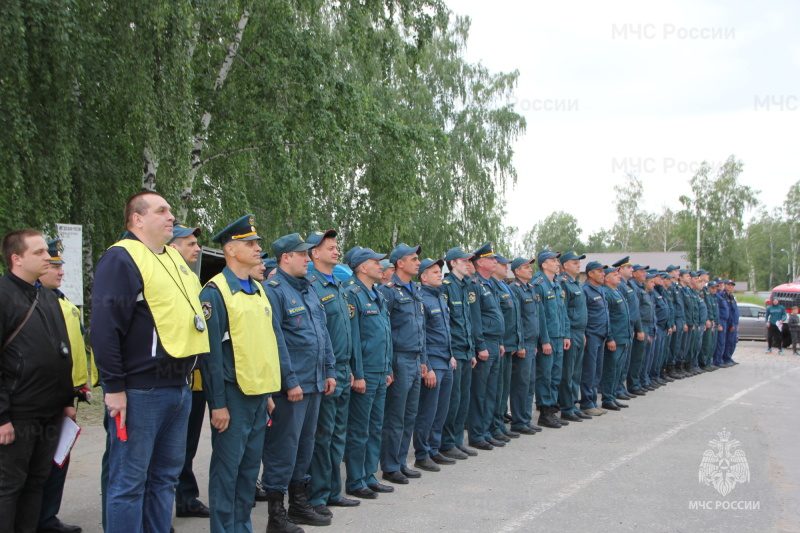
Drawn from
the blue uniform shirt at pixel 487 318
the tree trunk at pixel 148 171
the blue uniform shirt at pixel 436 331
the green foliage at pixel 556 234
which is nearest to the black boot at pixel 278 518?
the blue uniform shirt at pixel 436 331

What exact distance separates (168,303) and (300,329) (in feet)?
4.65

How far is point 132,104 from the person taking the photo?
408 inches

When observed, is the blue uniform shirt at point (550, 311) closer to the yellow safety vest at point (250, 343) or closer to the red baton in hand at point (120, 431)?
the yellow safety vest at point (250, 343)

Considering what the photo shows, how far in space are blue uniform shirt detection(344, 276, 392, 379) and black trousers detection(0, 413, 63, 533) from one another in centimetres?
239

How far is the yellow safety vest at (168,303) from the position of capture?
3.61 m

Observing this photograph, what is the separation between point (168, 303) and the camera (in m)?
3.65

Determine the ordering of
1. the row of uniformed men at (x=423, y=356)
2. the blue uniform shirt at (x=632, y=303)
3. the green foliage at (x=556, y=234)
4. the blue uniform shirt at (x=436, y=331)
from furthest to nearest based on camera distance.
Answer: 1. the green foliage at (x=556, y=234)
2. the blue uniform shirt at (x=632, y=303)
3. the blue uniform shirt at (x=436, y=331)
4. the row of uniformed men at (x=423, y=356)

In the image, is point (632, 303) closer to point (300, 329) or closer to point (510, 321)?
point (510, 321)

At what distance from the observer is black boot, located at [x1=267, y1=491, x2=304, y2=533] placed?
15.6ft

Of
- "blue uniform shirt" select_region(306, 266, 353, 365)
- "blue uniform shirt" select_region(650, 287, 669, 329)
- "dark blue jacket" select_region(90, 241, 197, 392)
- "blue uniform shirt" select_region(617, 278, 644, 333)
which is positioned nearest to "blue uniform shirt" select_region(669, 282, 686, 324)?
"blue uniform shirt" select_region(650, 287, 669, 329)

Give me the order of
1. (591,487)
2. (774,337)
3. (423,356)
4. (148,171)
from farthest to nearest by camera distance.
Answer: (774,337) → (148,171) → (423,356) → (591,487)

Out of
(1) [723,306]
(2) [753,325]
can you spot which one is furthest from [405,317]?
(2) [753,325]

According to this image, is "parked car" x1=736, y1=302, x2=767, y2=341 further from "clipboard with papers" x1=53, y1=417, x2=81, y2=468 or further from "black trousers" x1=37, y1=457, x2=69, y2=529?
"clipboard with papers" x1=53, y1=417, x2=81, y2=468

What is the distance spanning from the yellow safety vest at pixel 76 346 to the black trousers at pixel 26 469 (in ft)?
1.81
